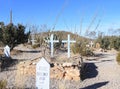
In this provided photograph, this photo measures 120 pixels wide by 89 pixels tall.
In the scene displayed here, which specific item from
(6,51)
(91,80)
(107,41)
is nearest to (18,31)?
(6,51)

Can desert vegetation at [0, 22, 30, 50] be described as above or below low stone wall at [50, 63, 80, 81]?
above

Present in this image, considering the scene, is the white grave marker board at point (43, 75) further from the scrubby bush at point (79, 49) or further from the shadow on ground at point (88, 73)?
the scrubby bush at point (79, 49)

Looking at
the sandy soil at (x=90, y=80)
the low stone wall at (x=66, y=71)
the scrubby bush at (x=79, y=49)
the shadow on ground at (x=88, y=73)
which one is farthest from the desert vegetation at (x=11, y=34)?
the low stone wall at (x=66, y=71)

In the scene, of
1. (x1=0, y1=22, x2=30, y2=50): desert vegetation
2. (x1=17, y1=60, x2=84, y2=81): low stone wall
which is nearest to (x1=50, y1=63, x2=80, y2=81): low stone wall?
(x1=17, y1=60, x2=84, y2=81): low stone wall

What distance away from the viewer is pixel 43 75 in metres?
8.50

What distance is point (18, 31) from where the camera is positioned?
82.8ft

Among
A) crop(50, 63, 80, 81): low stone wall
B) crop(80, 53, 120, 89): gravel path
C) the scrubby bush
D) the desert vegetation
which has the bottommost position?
crop(80, 53, 120, 89): gravel path

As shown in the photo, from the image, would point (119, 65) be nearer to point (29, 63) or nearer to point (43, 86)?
point (29, 63)

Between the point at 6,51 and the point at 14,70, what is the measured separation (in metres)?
4.46

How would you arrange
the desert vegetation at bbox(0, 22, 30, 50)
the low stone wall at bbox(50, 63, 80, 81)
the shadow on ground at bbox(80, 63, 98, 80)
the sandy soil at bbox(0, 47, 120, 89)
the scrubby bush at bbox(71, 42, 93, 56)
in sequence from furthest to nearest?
the desert vegetation at bbox(0, 22, 30, 50)
the scrubby bush at bbox(71, 42, 93, 56)
the shadow on ground at bbox(80, 63, 98, 80)
the low stone wall at bbox(50, 63, 80, 81)
the sandy soil at bbox(0, 47, 120, 89)

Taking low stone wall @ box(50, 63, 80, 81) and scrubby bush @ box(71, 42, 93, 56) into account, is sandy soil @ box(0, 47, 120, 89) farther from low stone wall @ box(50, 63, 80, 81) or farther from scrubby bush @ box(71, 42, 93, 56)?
scrubby bush @ box(71, 42, 93, 56)

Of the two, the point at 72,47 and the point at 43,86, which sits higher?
the point at 72,47

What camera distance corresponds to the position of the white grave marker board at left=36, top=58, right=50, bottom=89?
8.45 meters

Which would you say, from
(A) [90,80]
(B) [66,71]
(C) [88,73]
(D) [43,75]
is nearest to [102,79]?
(A) [90,80]
